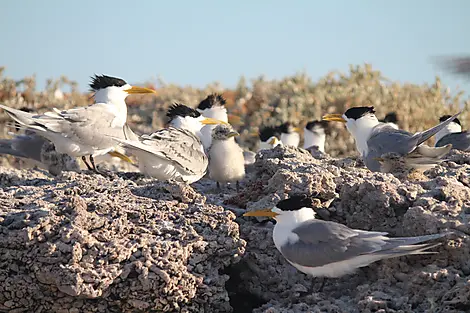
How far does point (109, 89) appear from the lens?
7.57m

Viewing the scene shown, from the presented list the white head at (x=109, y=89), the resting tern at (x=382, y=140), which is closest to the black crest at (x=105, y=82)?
the white head at (x=109, y=89)

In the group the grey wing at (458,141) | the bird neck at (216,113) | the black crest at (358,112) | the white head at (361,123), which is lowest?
the bird neck at (216,113)

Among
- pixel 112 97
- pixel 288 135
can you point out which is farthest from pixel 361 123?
pixel 288 135

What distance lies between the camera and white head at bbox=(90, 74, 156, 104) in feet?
24.8

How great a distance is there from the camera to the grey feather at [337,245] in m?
4.34

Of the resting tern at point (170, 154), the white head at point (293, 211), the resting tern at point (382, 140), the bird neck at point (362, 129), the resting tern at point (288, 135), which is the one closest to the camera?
the white head at point (293, 211)

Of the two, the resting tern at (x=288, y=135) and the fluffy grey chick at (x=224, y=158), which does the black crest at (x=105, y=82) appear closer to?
the fluffy grey chick at (x=224, y=158)

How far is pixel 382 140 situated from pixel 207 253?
2.53 meters

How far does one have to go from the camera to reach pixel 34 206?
16.3ft

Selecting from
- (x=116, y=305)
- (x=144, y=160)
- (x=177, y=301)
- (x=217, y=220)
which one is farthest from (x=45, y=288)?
(x=144, y=160)

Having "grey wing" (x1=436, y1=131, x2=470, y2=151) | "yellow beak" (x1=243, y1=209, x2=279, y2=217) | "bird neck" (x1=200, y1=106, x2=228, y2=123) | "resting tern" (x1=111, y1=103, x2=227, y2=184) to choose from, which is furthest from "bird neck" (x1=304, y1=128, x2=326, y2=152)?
"yellow beak" (x1=243, y1=209, x2=279, y2=217)

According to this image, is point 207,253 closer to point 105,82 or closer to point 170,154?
point 170,154

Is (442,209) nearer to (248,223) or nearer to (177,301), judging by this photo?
(248,223)

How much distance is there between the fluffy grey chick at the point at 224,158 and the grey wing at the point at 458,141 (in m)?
2.00
